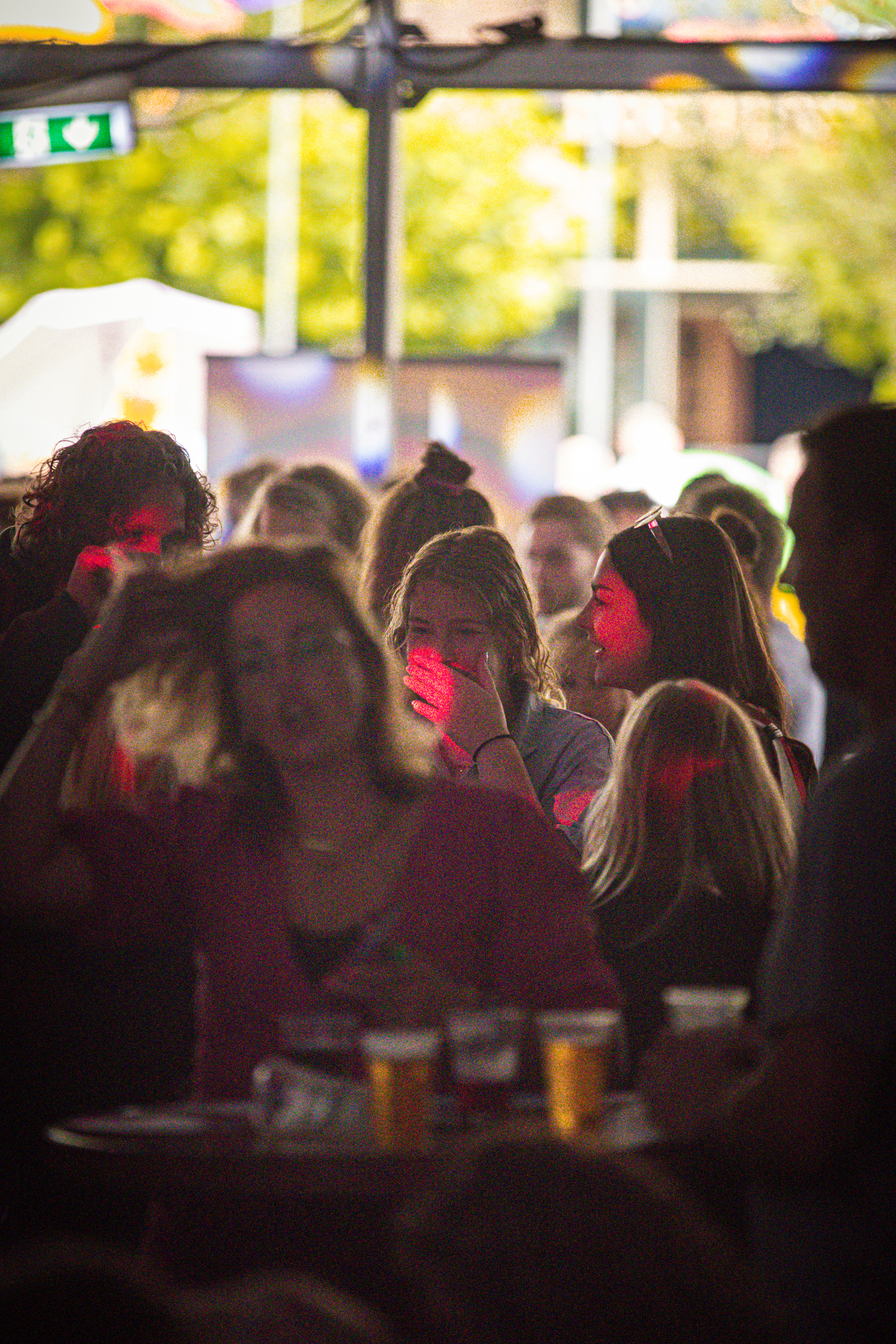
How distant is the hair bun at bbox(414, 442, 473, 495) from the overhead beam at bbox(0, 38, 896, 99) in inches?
70.7

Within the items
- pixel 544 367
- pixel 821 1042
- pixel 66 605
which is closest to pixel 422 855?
pixel 821 1042

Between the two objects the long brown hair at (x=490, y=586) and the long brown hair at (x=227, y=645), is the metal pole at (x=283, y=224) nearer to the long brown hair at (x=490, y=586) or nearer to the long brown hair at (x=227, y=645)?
the long brown hair at (x=490, y=586)

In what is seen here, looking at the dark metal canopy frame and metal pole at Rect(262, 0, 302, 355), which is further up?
metal pole at Rect(262, 0, 302, 355)

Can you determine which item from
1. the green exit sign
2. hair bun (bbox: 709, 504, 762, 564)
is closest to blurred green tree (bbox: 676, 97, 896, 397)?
the green exit sign

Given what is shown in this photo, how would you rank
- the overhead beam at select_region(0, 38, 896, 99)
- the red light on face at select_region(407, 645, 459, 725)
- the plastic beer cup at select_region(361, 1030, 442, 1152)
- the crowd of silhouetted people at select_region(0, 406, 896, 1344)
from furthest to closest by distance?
1. the overhead beam at select_region(0, 38, 896, 99)
2. the red light on face at select_region(407, 645, 459, 725)
3. the plastic beer cup at select_region(361, 1030, 442, 1152)
4. the crowd of silhouetted people at select_region(0, 406, 896, 1344)

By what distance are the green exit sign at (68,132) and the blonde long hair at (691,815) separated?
12.3ft

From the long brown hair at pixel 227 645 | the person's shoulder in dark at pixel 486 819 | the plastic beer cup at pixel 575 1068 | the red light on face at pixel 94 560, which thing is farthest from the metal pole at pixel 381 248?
the plastic beer cup at pixel 575 1068

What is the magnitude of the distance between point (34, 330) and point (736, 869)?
16.3ft

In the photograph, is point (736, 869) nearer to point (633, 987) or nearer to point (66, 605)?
point (633, 987)

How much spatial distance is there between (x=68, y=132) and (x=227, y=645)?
396 centimetres

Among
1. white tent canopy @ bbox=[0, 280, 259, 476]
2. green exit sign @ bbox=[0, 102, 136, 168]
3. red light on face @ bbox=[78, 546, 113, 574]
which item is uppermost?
green exit sign @ bbox=[0, 102, 136, 168]

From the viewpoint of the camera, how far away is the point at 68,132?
20.1 feet

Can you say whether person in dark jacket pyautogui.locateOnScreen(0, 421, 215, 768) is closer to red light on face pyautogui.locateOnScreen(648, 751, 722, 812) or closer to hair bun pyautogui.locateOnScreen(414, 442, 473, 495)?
hair bun pyautogui.locateOnScreen(414, 442, 473, 495)

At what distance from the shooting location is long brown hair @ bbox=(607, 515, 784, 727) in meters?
3.81
